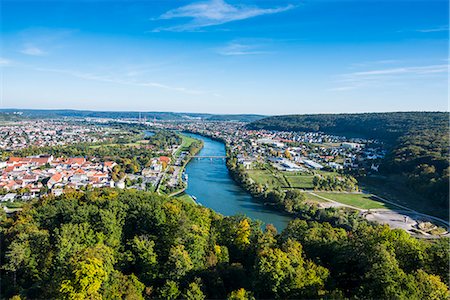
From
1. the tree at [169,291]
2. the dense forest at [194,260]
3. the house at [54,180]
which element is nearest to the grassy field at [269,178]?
the dense forest at [194,260]

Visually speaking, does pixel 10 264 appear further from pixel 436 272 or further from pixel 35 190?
pixel 35 190

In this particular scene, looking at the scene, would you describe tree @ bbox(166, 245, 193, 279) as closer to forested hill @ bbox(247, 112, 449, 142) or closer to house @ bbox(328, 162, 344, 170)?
house @ bbox(328, 162, 344, 170)

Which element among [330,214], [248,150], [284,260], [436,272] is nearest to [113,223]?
[284,260]

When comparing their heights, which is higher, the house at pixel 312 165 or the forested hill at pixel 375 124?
the forested hill at pixel 375 124

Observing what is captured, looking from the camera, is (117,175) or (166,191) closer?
(166,191)

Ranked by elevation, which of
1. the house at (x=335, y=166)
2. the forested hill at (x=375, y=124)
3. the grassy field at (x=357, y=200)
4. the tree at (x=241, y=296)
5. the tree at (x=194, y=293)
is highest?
the forested hill at (x=375, y=124)

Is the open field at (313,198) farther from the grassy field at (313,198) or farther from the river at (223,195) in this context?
the river at (223,195)

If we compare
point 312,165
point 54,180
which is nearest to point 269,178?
point 312,165
